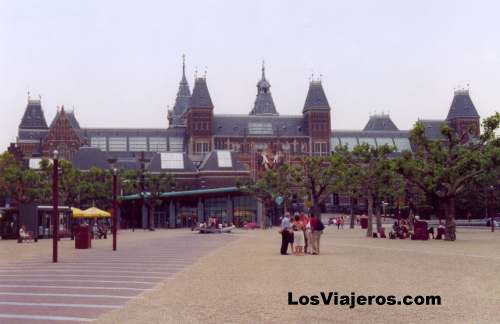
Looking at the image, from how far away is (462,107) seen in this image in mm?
144000

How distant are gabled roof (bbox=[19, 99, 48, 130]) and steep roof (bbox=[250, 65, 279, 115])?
50594mm

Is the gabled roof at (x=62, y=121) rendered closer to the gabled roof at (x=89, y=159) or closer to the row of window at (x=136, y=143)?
the row of window at (x=136, y=143)

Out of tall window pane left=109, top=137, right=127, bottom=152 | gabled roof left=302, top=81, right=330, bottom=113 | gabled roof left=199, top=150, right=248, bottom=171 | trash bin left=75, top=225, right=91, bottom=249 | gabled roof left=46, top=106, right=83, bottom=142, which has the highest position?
gabled roof left=302, top=81, right=330, bottom=113

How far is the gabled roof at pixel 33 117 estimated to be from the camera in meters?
147

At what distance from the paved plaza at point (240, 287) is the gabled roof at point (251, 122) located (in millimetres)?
120529

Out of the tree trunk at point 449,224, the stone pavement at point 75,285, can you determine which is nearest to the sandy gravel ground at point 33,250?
the stone pavement at point 75,285

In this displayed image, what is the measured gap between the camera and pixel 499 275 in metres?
18.0

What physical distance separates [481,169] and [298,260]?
63.3ft

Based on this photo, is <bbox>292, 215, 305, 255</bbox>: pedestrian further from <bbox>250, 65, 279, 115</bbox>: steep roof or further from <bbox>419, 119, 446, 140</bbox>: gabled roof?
<bbox>250, 65, 279, 115</bbox>: steep roof

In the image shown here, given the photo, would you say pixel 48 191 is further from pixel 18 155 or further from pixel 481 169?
pixel 18 155

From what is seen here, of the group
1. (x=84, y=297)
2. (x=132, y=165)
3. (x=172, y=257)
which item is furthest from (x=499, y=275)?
(x=132, y=165)

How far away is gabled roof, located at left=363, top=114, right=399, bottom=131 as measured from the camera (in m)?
163

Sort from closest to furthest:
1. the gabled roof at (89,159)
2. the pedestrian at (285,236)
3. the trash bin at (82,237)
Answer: the pedestrian at (285,236) < the trash bin at (82,237) < the gabled roof at (89,159)

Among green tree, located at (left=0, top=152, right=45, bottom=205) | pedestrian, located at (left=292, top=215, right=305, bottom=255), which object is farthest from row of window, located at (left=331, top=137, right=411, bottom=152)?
pedestrian, located at (left=292, top=215, right=305, bottom=255)
